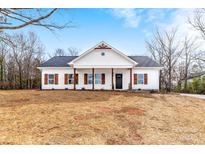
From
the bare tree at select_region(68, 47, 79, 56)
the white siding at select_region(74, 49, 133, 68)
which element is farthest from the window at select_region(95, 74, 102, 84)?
the bare tree at select_region(68, 47, 79, 56)

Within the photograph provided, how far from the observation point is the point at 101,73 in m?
13.9

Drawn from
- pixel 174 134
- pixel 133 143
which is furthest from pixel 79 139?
pixel 174 134

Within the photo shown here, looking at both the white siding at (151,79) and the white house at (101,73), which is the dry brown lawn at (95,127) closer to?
the white house at (101,73)

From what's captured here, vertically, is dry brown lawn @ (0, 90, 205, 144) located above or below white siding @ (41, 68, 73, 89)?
below

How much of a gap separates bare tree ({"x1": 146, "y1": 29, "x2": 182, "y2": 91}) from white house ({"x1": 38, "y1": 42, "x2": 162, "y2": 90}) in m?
4.51

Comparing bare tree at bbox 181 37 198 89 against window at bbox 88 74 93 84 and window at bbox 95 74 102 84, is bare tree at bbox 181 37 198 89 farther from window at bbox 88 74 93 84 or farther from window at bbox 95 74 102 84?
window at bbox 88 74 93 84

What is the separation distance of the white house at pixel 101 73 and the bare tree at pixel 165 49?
4.51 m

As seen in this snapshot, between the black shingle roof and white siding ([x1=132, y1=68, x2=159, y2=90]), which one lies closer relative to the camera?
white siding ([x1=132, y1=68, x2=159, y2=90])

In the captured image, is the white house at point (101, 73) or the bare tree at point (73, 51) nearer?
the white house at point (101, 73)

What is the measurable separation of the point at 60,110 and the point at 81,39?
2.90 metres

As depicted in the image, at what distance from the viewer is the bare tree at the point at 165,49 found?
18.0 m

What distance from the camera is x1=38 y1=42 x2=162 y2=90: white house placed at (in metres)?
13.1

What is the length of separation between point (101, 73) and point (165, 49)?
26.3 feet

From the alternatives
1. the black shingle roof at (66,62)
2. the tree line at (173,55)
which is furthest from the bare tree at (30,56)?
the tree line at (173,55)
